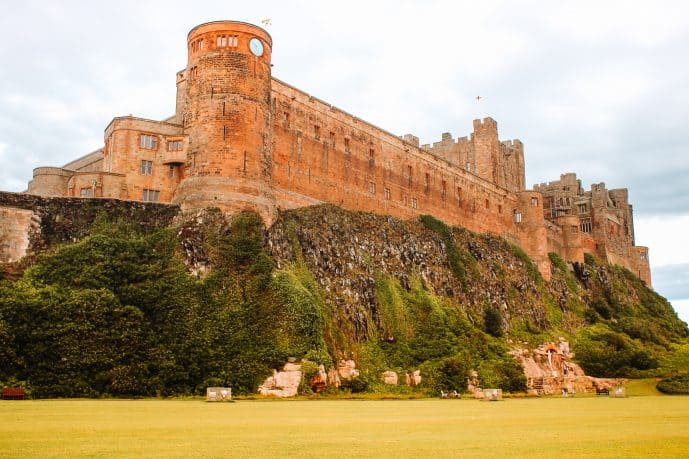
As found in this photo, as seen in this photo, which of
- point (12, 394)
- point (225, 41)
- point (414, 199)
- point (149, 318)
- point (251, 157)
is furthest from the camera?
point (414, 199)

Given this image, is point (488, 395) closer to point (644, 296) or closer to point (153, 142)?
point (153, 142)

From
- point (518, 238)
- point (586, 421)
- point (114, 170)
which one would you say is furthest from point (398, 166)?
point (586, 421)

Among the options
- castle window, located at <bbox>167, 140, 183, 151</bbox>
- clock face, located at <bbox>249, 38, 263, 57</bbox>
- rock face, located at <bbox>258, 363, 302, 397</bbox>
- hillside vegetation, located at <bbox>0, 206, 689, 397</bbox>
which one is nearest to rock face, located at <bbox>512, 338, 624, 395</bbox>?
hillside vegetation, located at <bbox>0, 206, 689, 397</bbox>

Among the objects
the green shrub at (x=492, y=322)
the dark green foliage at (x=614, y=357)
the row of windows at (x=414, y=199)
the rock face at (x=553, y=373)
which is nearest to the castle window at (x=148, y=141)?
the row of windows at (x=414, y=199)

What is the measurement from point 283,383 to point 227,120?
1641cm

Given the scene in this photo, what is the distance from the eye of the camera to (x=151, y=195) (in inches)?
1672

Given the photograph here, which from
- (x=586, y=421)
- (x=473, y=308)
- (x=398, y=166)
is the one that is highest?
(x=398, y=166)

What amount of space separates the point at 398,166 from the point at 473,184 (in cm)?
1317

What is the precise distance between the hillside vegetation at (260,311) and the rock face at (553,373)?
1.54 meters

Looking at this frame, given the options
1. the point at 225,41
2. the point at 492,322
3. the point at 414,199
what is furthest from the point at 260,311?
the point at 414,199

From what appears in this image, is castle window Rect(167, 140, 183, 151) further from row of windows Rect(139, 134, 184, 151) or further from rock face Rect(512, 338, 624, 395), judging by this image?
rock face Rect(512, 338, 624, 395)

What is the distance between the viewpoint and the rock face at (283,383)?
3444 centimetres

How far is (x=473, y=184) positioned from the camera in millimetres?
71188

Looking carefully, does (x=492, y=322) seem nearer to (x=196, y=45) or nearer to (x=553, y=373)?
(x=553, y=373)
